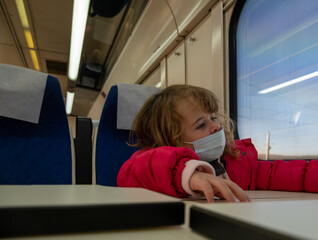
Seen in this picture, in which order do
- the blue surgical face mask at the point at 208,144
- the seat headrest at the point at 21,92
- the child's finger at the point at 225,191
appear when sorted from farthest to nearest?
1. the seat headrest at the point at 21,92
2. the blue surgical face mask at the point at 208,144
3. the child's finger at the point at 225,191

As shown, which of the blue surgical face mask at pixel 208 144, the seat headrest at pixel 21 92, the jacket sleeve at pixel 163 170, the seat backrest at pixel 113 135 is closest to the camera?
the jacket sleeve at pixel 163 170

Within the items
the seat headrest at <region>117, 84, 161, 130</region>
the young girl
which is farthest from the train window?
the seat headrest at <region>117, 84, 161, 130</region>

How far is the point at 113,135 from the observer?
4.82 ft

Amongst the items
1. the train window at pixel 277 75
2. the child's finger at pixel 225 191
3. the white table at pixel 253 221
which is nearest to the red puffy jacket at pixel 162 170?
the child's finger at pixel 225 191

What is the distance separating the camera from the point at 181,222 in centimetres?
26

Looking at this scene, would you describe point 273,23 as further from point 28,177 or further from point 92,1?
point 92,1

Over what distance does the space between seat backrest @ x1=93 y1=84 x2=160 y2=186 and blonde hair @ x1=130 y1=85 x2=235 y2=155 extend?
0.14 meters

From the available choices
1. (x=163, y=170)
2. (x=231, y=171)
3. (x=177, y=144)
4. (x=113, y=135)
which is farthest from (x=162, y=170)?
(x=113, y=135)

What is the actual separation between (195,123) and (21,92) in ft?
2.69

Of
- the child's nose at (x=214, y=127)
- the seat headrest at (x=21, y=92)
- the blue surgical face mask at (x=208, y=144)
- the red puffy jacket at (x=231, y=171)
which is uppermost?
the seat headrest at (x=21, y=92)

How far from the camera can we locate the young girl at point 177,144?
67cm

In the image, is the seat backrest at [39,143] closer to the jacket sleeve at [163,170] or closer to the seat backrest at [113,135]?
the seat backrest at [113,135]

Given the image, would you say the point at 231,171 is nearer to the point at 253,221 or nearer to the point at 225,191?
the point at 225,191

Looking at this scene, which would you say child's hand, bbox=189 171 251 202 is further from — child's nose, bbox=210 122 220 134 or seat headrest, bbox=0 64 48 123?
seat headrest, bbox=0 64 48 123
